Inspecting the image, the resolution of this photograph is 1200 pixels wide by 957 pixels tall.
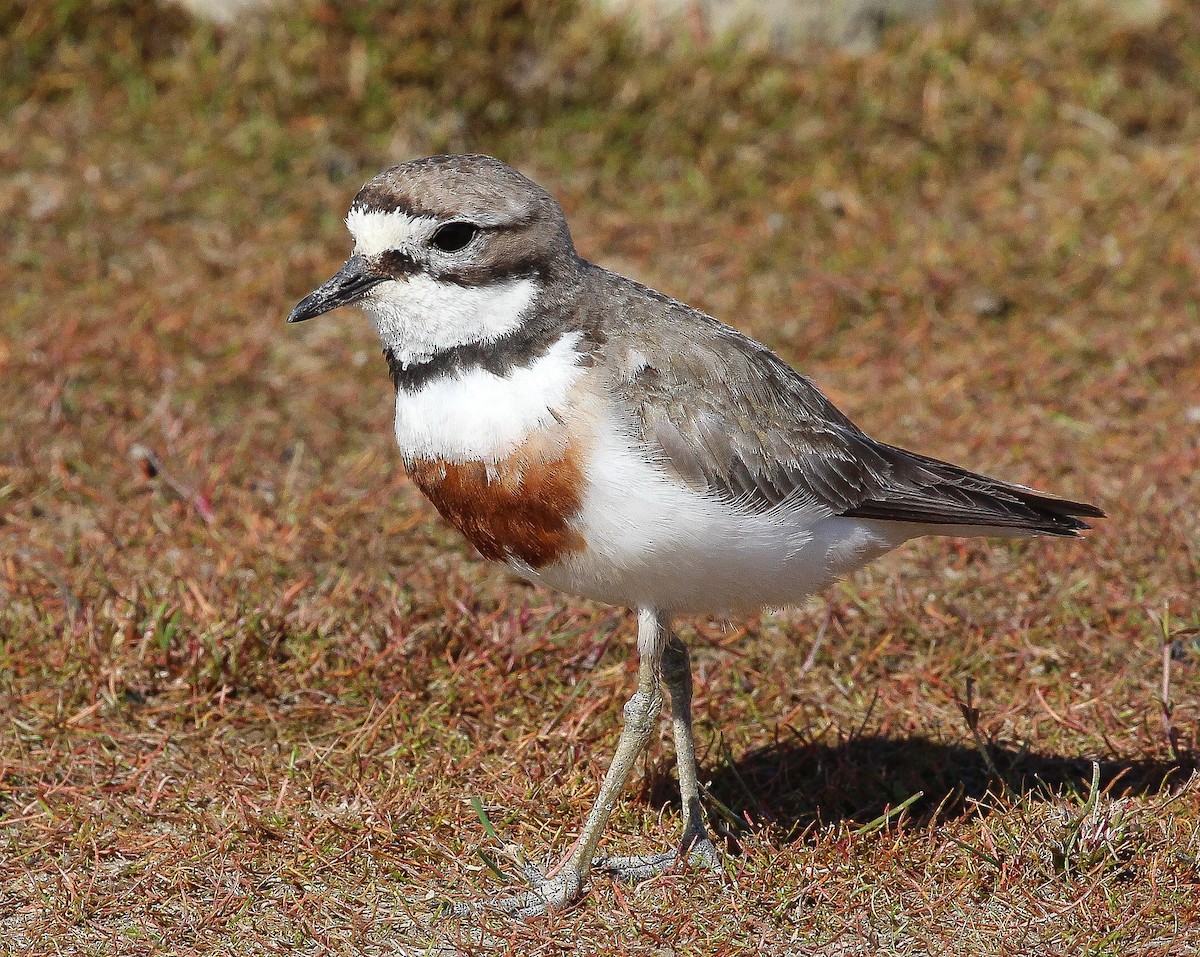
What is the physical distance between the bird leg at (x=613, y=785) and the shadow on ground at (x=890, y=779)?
1.37 feet

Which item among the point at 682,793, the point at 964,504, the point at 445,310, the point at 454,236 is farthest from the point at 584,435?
the point at 964,504

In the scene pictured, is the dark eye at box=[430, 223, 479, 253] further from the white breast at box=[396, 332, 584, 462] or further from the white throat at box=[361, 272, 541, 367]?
the white breast at box=[396, 332, 584, 462]

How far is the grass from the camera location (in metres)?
4.75

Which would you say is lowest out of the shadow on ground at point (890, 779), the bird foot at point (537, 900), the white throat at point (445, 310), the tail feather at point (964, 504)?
the shadow on ground at point (890, 779)

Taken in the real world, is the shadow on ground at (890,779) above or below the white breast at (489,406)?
below

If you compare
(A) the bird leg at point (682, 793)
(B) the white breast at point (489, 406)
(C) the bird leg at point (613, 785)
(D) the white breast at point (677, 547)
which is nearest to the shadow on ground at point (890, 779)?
(A) the bird leg at point (682, 793)

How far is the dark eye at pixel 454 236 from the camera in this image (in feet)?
15.0

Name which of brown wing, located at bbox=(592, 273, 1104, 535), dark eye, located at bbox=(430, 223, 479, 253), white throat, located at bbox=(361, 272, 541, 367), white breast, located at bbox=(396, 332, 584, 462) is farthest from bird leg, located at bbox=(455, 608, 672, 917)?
dark eye, located at bbox=(430, 223, 479, 253)

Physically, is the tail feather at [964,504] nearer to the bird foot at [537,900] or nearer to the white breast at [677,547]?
the white breast at [677,547]

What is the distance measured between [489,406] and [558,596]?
1.92 metres

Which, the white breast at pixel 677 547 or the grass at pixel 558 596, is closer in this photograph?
the white breast at pixel 677 547

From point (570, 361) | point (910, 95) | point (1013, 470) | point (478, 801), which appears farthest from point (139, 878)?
point (910, 95)

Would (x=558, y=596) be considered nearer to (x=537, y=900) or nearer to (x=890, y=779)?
(x=890, y=779)

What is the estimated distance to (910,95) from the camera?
31.6 feet
